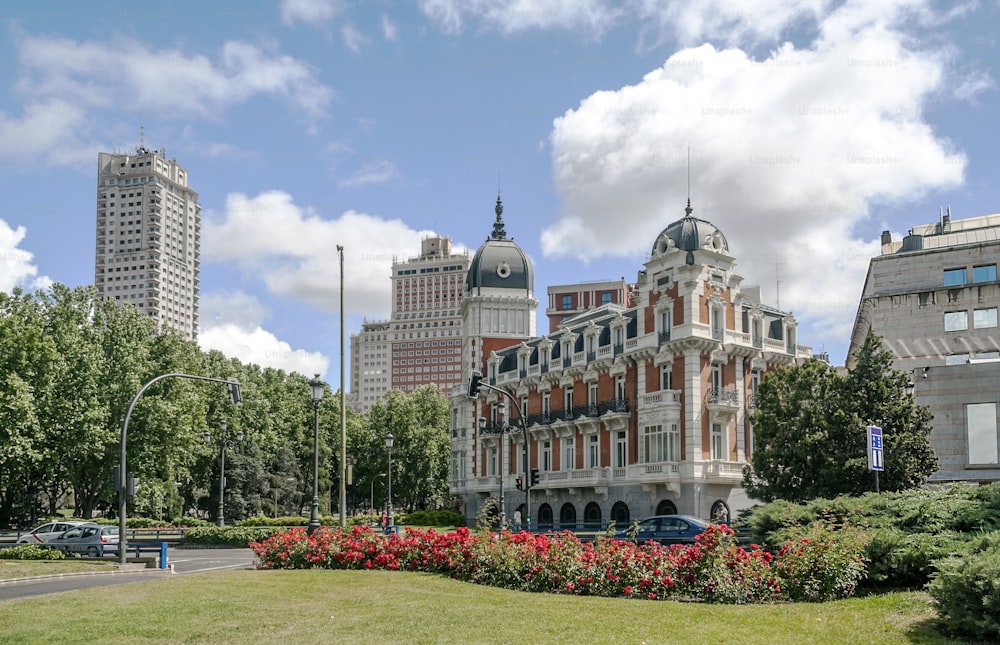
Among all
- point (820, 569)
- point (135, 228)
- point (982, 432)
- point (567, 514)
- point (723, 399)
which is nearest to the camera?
point (820, 569)

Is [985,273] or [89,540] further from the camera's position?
[985,273]

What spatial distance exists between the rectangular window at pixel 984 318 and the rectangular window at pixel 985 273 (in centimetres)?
152

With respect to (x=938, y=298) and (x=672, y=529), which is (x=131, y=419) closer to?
(x=672, y=529)

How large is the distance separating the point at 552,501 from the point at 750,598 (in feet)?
137

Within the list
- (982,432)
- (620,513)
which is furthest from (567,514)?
(982,432)

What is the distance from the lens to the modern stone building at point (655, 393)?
46.4 metres

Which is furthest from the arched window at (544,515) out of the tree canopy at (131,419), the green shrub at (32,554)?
the green shrub at (32,554)

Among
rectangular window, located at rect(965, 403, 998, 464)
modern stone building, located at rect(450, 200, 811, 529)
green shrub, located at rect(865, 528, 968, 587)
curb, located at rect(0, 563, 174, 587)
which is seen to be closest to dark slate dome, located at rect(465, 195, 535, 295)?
modern stone building, located at rect(450, 200, 811, 529)

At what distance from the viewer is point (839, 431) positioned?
34.6 metres

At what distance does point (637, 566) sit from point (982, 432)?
26.2 m

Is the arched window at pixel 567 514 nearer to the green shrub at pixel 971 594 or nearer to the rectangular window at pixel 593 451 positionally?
the rectangular window at pixel 593 451

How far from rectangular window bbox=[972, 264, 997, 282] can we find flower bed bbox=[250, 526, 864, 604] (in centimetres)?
3577

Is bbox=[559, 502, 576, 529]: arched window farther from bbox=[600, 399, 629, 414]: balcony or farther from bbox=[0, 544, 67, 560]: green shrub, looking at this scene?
bbox=[0, 544, 67, 560]: green shrub

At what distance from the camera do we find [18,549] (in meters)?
31.6
